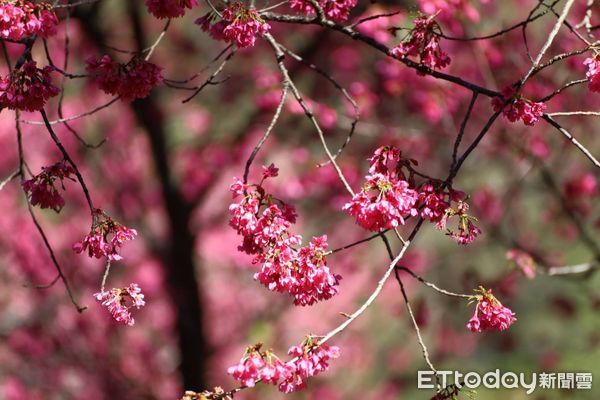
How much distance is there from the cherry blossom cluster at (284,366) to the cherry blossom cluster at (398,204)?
1.37 ft

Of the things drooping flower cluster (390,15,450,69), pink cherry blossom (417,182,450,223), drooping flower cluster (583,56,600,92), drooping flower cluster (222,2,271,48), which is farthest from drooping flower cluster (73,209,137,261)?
drooping flower cluster (583,56,600,92)

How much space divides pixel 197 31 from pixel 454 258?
4.91 metres

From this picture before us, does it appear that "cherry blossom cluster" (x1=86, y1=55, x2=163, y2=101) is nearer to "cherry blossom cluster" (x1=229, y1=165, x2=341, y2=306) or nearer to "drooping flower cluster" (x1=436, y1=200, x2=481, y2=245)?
"cherry blossom cluster" (x1=229, y1=165, x2=341, y2=306)

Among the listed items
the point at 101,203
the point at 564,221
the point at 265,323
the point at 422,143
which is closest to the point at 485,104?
the point at 422,143

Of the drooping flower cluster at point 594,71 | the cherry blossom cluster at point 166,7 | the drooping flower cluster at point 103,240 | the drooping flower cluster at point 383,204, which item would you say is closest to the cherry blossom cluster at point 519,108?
the drooping flower cluster at point 594,71

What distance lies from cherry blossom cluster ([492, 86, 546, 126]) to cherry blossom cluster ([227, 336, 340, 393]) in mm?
976

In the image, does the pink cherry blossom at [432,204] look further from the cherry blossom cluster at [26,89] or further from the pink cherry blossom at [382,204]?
the cherry blossom cluster at [26,89]

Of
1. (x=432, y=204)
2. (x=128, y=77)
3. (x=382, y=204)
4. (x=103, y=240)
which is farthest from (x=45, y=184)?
(x=432, y=204)

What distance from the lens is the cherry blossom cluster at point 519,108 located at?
2.35 m

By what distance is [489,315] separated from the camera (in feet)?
7.67

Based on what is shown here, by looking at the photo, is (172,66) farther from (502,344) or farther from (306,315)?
(502,344)

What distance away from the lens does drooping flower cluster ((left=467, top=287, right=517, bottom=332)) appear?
232cm

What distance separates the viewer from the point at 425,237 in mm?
11211

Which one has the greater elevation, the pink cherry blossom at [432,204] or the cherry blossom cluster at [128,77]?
the cherry blossom cluster at [128,77]
